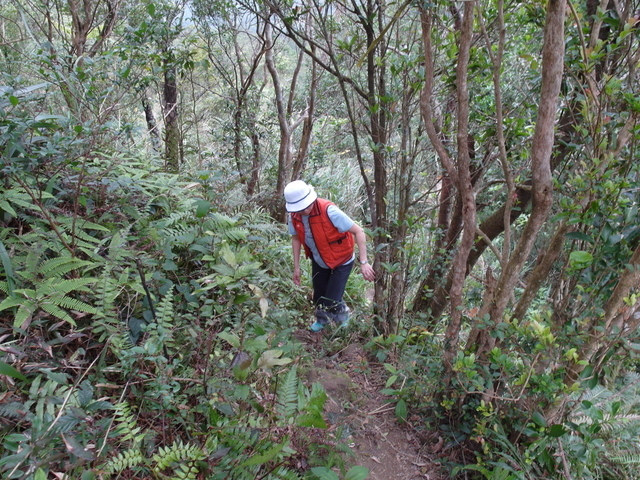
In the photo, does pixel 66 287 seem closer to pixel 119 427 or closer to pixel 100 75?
pixel 119 427

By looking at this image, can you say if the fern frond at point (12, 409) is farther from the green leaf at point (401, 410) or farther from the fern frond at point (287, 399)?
the green leaf at point (401, 410)

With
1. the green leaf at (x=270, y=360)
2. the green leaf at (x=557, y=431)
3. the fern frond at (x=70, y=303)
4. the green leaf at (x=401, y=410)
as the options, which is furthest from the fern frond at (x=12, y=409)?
the green leaf at (x=557, y=431)

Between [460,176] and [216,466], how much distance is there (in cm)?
201

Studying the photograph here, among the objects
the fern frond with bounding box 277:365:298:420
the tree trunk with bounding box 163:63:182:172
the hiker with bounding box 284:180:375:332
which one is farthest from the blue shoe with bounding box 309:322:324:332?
the tree trunk with bounding box 163:63:182:172

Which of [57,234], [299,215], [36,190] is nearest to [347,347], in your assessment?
[299,215]

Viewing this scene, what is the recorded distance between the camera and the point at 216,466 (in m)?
1.87

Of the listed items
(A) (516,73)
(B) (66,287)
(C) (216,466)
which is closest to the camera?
(C) (216,466)

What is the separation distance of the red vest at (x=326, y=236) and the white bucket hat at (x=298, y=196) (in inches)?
6.6

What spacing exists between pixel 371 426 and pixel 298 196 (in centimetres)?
191

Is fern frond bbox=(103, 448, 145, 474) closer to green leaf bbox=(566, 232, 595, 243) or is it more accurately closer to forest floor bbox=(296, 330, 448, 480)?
forest floor bbox=(296, 330, 448, 480)

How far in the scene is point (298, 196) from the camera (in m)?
3.50

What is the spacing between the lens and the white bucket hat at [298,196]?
11.4 ft

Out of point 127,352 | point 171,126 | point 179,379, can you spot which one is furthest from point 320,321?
point 171,126

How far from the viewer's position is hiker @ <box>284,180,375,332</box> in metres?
3.56
